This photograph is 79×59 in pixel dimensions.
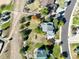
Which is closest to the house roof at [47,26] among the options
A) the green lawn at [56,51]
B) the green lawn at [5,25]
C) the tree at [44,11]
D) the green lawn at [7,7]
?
the tree at [44,11]

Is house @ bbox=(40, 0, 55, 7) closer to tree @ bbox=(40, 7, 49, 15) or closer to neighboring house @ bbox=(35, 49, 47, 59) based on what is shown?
tree @ bbox=(40, 7, 49, 15)

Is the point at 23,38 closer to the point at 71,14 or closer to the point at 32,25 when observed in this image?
the point at 32,25

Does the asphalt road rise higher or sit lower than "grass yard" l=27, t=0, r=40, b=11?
lower

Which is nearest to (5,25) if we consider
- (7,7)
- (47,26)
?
(7,7)

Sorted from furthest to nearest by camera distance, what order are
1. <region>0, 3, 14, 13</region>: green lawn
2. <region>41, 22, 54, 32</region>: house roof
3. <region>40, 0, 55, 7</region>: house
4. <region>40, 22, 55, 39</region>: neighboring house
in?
<region>40, 0, 55, 7</region>: house, <region>0, 3, 14, 13</region>: green lawn, <region>41, 22, 54, 32</region>: house roof, <region>40, 22, 55, 39</region>: neighboring house

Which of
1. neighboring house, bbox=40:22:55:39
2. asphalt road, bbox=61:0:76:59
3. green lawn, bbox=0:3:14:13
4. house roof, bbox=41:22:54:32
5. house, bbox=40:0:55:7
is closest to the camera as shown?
asphalt road, bbox=61:0:76:59

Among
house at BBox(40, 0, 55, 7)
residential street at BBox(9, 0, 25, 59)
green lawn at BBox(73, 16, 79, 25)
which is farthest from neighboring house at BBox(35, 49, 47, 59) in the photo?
house at BBox(40, 0, 55, 7)

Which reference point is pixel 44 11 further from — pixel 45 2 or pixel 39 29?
pixel 39 29

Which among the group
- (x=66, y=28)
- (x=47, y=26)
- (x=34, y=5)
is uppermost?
(x=34, y=5)

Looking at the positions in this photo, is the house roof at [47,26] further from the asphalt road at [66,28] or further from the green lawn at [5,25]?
the green lawn at [5,25]
